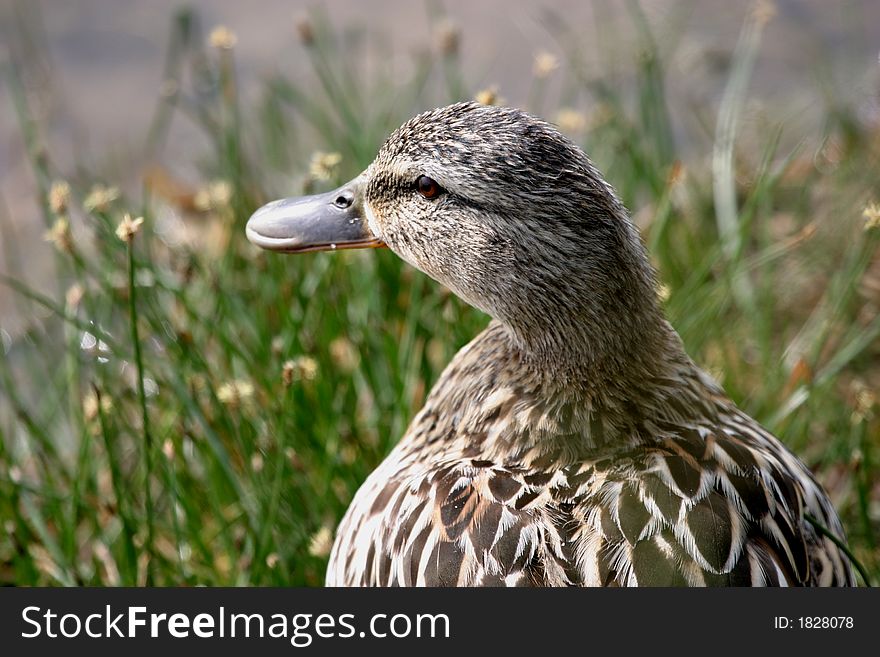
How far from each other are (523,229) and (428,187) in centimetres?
26

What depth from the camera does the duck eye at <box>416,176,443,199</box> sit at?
106 inches

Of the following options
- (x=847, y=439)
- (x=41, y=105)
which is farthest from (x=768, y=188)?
(x=41, y=105)

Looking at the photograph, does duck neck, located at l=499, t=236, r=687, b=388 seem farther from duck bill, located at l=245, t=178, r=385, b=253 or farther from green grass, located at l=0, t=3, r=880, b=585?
green grass, located at l=0, t=3, r=880, b=585

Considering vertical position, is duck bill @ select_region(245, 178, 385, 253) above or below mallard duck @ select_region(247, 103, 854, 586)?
above

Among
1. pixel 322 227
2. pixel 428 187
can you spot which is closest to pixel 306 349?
pixel 322 227

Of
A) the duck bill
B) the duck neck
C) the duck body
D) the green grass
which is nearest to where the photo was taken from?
the duck body

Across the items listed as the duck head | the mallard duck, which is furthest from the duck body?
the duck head

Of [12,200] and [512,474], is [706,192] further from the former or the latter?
[12,200]

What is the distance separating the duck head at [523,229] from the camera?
256 centimetres

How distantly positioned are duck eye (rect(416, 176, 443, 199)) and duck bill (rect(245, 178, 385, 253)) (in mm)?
244

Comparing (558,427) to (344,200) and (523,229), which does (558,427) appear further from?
(344,200)

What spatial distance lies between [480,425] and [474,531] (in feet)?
1.13

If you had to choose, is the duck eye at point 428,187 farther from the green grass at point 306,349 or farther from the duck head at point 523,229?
the green grass at point 306,349

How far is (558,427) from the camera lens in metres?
2.71
